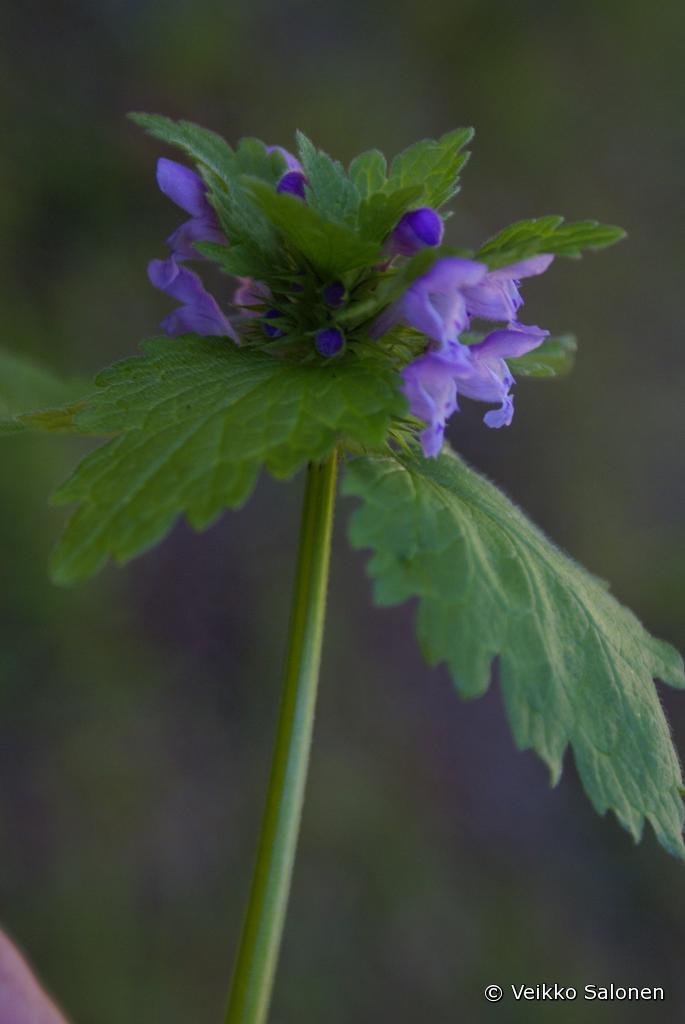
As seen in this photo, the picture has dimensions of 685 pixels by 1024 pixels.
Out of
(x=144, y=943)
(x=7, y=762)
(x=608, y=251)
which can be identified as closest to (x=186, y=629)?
(x=7, y=762)

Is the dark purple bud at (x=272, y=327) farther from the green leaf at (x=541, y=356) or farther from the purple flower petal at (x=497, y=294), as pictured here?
the green leaf at (x=541, y=356)

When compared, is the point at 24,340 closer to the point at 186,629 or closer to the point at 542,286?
the point at 186,629

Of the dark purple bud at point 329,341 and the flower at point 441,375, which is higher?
the dark purple bud at point 329,341

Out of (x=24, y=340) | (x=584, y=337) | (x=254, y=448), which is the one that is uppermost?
(x=24, y=340)

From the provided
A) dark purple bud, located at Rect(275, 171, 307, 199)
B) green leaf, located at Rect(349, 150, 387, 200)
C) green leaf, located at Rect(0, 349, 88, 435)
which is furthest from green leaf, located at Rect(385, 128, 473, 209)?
green leaf, located at Rect(0, 349, 88, 435)

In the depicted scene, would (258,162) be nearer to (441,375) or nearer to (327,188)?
(327,188)

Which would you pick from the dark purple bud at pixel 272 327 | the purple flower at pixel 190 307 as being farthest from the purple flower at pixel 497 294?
the purple flower at pixel 190 307
